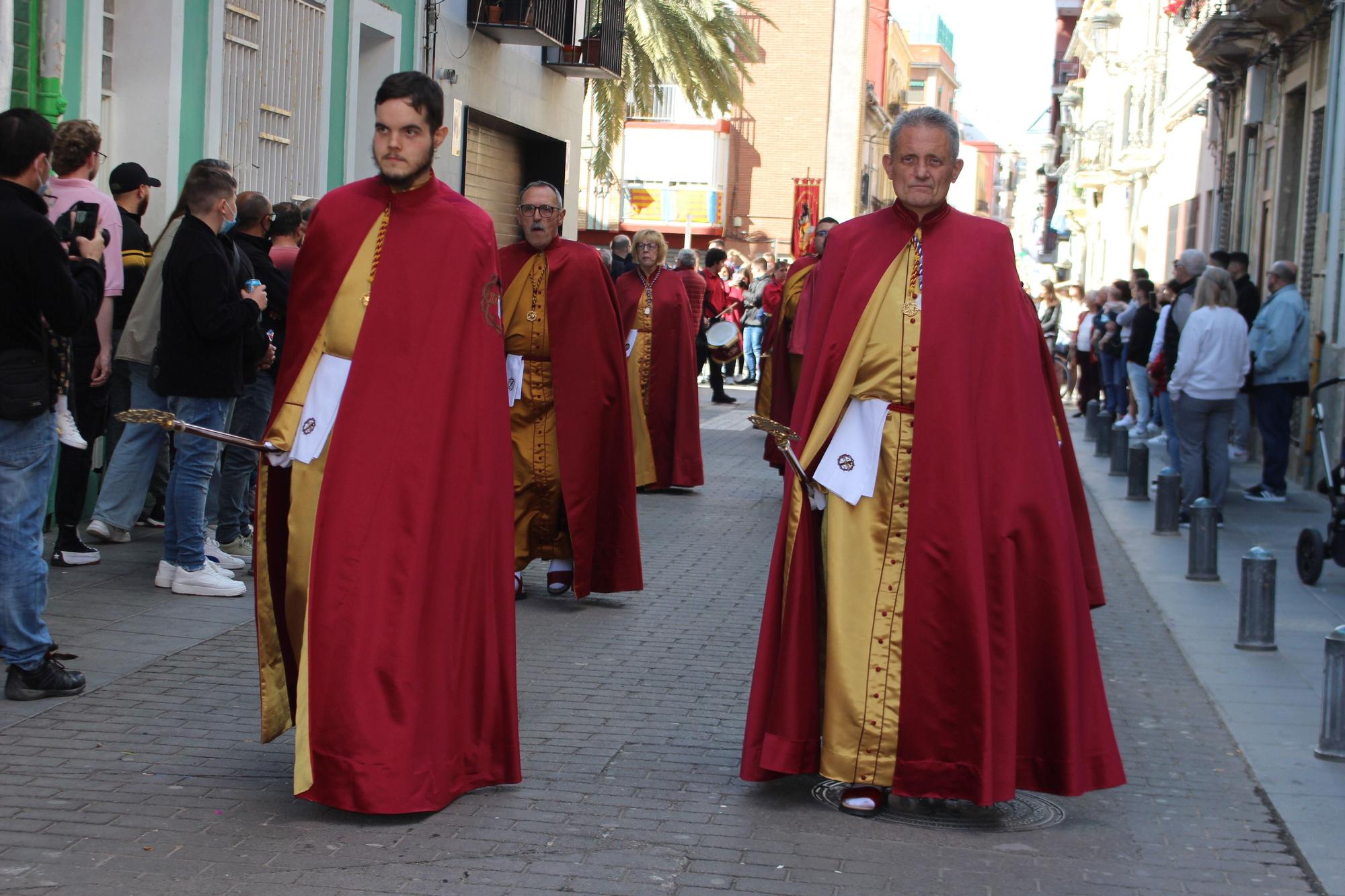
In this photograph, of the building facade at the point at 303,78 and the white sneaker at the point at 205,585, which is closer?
the white sneaker at the point at 205,585

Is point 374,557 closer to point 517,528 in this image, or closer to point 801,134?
point 517,528

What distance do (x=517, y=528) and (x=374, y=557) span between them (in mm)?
3537

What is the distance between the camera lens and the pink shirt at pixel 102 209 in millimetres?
7777

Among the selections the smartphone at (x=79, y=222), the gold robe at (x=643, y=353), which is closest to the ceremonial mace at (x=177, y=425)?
the smartphone at (x=79, y=222)

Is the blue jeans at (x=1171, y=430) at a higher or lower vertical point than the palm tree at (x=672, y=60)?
lower

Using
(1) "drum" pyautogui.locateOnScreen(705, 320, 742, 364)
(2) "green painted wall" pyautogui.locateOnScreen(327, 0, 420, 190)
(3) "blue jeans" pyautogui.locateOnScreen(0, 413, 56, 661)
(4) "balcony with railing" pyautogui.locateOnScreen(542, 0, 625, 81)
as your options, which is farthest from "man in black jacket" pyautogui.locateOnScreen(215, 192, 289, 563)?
(4) "balcony with railing" pyautogui.locateOnScreen(542, 0, 625, 81)

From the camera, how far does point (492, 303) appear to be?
511 centimetres

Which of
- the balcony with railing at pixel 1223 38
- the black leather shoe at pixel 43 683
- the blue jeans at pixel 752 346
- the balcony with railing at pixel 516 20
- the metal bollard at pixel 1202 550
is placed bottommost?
the black leather shoe at pixel 43 683

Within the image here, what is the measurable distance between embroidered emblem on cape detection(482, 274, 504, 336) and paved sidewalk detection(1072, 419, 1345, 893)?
2.83m

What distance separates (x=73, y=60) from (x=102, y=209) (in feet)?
6.97

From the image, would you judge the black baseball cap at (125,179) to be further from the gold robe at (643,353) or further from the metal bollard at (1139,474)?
the metal bollard at (1139,474)

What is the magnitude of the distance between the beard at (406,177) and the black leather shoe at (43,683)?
2.35 m

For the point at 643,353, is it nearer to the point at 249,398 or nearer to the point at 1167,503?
the point at 1167,503

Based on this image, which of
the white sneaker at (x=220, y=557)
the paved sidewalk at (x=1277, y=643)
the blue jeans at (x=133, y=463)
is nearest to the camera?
the paved sidewalk at (x=1277, y=643)
